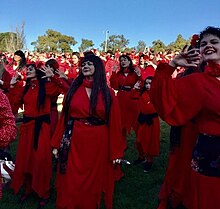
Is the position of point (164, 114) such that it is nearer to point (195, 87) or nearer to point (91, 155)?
point (195, 87)

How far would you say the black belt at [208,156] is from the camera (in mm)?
2273

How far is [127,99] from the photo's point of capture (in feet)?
23.2

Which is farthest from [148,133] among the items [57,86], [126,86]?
[57,86]

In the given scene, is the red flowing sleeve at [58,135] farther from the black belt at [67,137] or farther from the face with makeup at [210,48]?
the face with makeup at [210,48]

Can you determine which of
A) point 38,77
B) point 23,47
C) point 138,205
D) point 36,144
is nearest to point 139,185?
point 138,205

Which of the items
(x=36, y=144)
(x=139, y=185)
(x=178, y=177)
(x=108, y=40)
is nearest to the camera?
(x=178, y=177)

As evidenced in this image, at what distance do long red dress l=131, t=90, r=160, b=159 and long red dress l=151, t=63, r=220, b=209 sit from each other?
3694 mm

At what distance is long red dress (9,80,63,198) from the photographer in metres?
4.52

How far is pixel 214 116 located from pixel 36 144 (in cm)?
284

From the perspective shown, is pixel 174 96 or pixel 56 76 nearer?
pixel 174 96

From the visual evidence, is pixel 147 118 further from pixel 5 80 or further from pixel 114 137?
pixel 5 80

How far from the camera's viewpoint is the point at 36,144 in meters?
4.52

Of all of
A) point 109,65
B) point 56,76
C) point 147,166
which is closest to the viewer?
point 56,76

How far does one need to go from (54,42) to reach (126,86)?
4898 cm
